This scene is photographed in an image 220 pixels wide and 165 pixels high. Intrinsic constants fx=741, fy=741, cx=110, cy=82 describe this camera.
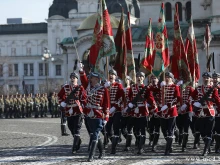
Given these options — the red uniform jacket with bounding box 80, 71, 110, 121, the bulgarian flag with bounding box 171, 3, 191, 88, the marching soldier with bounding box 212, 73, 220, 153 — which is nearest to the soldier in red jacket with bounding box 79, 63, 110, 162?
the red uniform jacket with bounding box 80, 71, 110, 121

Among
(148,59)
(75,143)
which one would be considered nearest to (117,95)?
(75,143)

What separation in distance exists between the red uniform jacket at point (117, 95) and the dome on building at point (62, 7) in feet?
306

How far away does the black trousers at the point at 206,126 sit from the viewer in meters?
16.2

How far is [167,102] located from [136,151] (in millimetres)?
1414

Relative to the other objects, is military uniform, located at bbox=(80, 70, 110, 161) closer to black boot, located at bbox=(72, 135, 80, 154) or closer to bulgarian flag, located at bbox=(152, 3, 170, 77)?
black boot, located at bbox=(72, 135, 80, 154)

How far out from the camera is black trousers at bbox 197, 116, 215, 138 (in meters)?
16.2

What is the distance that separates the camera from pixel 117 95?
17172 mm

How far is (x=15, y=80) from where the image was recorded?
376 ft

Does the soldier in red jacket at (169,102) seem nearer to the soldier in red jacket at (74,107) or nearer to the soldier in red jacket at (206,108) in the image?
the soldier in red jacket at (206,108)

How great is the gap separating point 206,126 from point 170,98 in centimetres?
110

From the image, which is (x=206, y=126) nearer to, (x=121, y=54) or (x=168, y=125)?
(x=168, y=125)

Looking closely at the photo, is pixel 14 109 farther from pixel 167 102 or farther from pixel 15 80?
pixel 15 80

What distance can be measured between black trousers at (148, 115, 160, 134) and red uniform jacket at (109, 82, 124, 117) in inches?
37.3

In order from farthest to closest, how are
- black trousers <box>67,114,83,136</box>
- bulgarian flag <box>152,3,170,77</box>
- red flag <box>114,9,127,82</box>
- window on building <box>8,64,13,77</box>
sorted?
window on building <box>8,64,13,77</box>
red flag <box>114,9,127,82</box>
bulgarian flag <box>152,3,170,77</box>
black trousers <box>67,114,83,136</box>
